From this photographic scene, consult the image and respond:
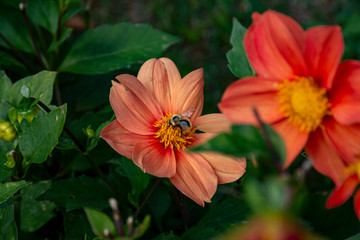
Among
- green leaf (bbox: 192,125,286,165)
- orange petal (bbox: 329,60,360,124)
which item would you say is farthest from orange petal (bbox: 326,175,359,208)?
green leaf (bbox: 192,125,286,165)

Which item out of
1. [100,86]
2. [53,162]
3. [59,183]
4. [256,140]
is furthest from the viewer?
[100,86]

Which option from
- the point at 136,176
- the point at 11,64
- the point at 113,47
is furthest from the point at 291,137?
the point at 11,64

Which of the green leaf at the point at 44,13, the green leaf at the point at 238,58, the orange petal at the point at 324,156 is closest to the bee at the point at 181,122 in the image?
the green leaf at the point at 238,58

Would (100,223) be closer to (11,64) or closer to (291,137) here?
(291,137)

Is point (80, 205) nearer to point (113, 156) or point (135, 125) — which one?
point (113, 156)

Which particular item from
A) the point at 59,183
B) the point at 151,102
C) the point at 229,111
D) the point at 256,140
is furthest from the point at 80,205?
the point at 256,140
